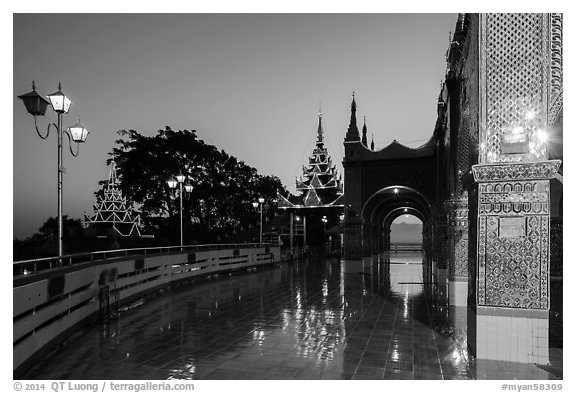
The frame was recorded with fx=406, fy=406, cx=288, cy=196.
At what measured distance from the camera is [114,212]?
26.7 m

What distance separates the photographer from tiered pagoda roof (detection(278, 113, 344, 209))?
94.8 feet

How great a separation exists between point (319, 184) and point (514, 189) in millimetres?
26347

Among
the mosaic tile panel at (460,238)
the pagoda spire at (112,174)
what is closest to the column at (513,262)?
the mosaic tile panel at (460,238)

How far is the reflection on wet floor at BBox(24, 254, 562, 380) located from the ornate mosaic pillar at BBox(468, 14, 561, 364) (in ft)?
1.59

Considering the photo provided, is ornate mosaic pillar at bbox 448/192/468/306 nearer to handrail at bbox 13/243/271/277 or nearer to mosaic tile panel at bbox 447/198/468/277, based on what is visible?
mosaic tile panel at bbox 447/198/468/277

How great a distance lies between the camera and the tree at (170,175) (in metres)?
27.7

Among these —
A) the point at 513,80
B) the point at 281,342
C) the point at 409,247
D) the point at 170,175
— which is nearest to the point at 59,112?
the point at 281,342

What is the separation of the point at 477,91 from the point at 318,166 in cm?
3020

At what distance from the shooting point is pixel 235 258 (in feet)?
59.4
